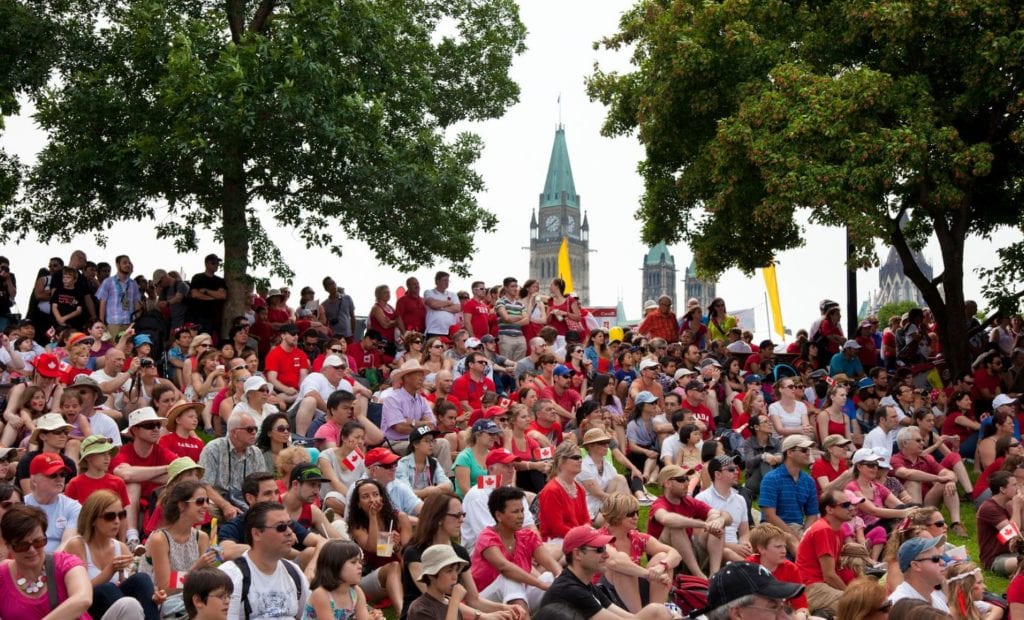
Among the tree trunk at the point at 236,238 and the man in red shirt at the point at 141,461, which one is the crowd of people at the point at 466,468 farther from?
the tree trunk at the point at 236,238

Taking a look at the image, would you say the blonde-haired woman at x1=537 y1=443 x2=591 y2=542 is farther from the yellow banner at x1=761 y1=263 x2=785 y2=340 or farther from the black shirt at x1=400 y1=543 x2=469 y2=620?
the yellow banner at x1=761 y1=263 x2=785 y2=340

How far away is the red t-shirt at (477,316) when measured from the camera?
20641 mm

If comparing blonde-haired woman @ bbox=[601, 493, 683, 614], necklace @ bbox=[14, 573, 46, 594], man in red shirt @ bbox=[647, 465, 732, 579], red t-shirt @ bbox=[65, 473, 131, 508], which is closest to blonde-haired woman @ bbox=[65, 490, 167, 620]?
necklace @ bbox=[14, 573, 46, 594]

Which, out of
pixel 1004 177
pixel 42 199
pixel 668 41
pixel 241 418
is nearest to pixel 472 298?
pixel 668 41

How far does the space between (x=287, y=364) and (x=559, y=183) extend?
16796 cm

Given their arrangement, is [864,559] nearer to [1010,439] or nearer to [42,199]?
[1010,439]

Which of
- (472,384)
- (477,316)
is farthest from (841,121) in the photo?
(472,384)

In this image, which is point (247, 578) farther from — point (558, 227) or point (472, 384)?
point (558, 227)

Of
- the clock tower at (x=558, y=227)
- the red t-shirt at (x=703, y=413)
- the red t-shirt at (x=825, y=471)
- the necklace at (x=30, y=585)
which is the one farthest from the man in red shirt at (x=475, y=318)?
the clock tower at (x=558, y=227)

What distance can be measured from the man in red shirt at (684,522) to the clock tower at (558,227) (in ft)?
553

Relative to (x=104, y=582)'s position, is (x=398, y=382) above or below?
above

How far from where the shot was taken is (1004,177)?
72.1 feet

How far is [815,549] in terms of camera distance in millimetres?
10375

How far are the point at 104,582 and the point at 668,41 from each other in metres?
16.9
